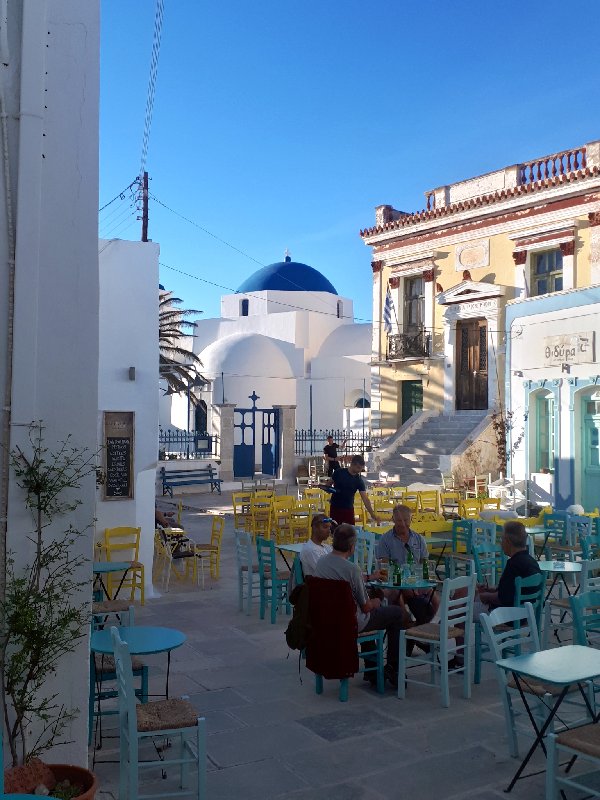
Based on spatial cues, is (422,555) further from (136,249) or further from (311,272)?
(311,272)

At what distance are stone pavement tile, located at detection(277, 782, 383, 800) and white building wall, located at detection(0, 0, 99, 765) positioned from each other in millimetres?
1230

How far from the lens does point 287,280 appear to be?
146ft

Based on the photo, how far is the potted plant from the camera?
4.03 meters

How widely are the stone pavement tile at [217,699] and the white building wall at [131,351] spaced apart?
3.51 m

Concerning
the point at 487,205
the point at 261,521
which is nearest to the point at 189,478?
the point at 261,521

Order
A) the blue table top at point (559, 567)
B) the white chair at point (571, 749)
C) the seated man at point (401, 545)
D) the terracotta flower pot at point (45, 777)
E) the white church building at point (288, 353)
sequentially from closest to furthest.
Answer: the terracotta flower pot at point (45, 777), the white chair at point (571, 749), the seated man at point (401, 545), the blue table top at point (559, 567), the white church building at point (288, 353)

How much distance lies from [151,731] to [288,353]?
31.6 metres

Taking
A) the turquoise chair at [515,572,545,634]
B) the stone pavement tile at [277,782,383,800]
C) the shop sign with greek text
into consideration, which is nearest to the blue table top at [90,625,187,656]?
the stone pavement tile at [277,782,383,800]

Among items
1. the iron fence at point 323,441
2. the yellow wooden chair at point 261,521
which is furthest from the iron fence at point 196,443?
the yellow wooden chair at point 261,521

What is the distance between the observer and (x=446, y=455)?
20359 mm

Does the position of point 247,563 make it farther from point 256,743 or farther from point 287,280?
point 287,280

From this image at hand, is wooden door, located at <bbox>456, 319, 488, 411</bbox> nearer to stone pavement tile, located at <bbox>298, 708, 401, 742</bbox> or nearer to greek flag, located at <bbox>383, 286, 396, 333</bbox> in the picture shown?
greek flag, located at <bbox>383, 286, 396, 333</bbox>

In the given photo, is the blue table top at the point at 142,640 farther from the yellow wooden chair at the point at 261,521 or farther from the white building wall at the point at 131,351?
the yellow wooden chair at the point at 261,521

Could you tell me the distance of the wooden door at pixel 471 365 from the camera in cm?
2234
